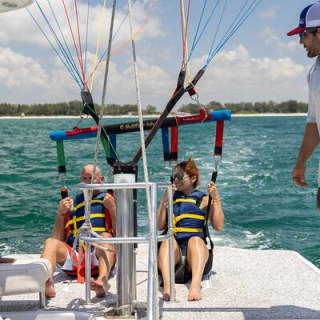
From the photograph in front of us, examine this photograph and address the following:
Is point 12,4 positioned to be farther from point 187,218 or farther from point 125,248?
point 187,218

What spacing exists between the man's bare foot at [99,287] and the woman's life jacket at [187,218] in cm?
80

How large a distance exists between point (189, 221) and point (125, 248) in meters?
1.40

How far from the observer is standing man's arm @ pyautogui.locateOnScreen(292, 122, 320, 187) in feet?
8.70

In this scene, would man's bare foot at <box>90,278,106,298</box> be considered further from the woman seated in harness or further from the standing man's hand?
the standing man's hand

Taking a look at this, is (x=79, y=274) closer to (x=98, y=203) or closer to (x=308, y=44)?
(x=98, y=203)

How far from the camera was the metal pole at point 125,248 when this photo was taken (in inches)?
97.1

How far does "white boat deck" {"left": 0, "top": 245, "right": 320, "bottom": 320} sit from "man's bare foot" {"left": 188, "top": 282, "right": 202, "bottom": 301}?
4 cm


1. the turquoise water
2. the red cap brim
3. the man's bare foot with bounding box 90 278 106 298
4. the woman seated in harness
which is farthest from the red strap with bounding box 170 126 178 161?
the turquoise water

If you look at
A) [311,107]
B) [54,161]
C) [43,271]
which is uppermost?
[311,107]

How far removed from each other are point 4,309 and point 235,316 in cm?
150

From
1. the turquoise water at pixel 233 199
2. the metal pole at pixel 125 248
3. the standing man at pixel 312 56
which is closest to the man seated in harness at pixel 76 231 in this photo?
the metal pole at pixel 125 248

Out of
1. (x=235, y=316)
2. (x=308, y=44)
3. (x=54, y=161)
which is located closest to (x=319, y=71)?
(x=308, y=44)

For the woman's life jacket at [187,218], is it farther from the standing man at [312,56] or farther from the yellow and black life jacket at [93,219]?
the standing man at [312,56]

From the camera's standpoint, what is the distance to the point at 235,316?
2.76 meters
